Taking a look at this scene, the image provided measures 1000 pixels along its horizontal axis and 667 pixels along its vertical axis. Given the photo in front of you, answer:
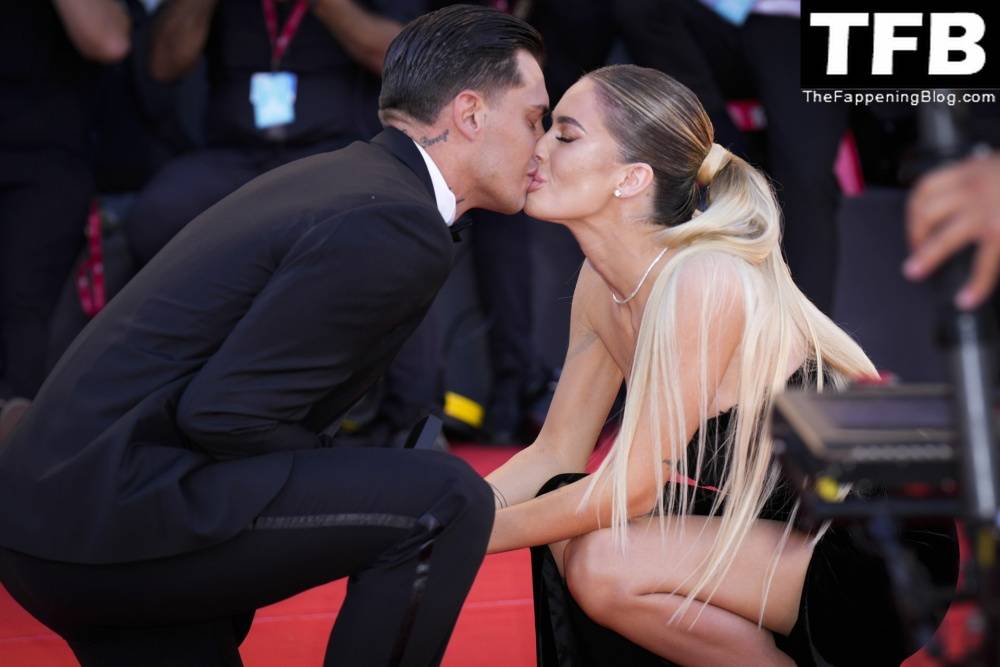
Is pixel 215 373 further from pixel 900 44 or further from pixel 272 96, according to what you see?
pixel 900 44

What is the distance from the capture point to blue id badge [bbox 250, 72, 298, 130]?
13.8 ft

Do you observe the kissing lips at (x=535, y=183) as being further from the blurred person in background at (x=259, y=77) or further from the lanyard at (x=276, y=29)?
the lanyard at (x=276, y=29)

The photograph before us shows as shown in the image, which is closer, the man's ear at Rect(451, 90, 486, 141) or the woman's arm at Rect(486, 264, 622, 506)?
the man's ear at Rect(451, 90, 486, 141)

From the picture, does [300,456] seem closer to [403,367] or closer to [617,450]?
[617,450]

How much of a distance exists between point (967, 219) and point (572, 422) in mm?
1661

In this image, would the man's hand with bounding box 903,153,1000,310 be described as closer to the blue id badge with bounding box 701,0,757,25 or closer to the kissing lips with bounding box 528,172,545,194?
the kissing lips with bounding box 528,172,545,194

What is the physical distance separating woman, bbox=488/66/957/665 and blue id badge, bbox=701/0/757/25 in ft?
5.38

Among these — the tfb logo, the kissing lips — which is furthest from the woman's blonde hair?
the tfb logo

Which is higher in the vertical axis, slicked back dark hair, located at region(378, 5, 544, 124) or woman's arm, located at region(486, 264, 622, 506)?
slicked back dark hair, located at region(378, 5, 544, 124)

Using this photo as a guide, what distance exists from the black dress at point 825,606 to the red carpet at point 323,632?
13.6 inches

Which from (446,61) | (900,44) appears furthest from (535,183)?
(900,44)

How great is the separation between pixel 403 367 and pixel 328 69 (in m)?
0.95

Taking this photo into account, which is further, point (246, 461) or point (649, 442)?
point (649, 442)

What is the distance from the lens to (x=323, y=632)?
3070 millimetres
